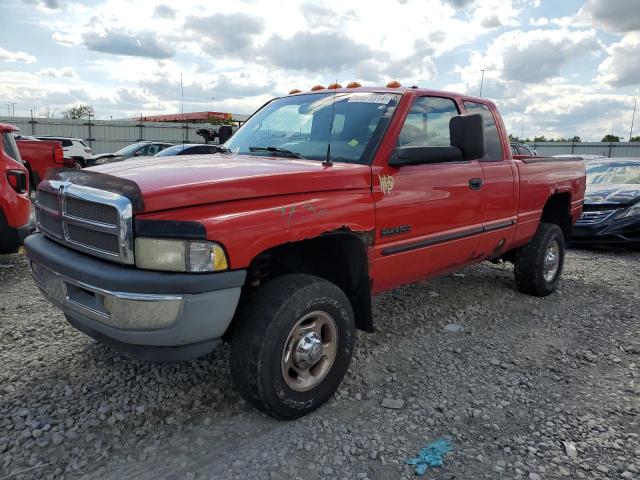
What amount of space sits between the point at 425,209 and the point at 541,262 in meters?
2.25

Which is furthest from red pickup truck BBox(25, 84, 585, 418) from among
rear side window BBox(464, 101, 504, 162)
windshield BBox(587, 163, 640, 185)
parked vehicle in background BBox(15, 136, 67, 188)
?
parked vehicle in background BBox(15, 136, 67, 188)

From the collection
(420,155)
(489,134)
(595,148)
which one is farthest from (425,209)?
(595,148)

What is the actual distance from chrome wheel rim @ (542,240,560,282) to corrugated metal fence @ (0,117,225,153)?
26.2 meters

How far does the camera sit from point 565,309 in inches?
195

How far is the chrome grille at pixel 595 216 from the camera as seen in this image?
7.75 meters

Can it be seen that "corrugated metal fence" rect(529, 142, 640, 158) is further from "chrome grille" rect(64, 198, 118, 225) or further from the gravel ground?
"chrome grille" rect(64, 198, 118, 225)

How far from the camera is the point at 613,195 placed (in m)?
7.92

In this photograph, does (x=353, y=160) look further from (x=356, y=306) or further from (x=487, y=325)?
(x=487, y=325)

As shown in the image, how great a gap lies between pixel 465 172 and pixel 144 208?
2.53 meters

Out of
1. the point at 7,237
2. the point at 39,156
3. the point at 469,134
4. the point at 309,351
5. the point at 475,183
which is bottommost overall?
the point at 309,351

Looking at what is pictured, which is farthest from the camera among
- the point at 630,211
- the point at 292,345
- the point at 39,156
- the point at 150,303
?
the point at 39,156

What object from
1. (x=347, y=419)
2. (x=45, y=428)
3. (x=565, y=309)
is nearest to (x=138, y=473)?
(x=45, y=428)

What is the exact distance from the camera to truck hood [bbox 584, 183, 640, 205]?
7777 millimetres

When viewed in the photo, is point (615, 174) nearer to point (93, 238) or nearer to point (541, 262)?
point (541, 262)
